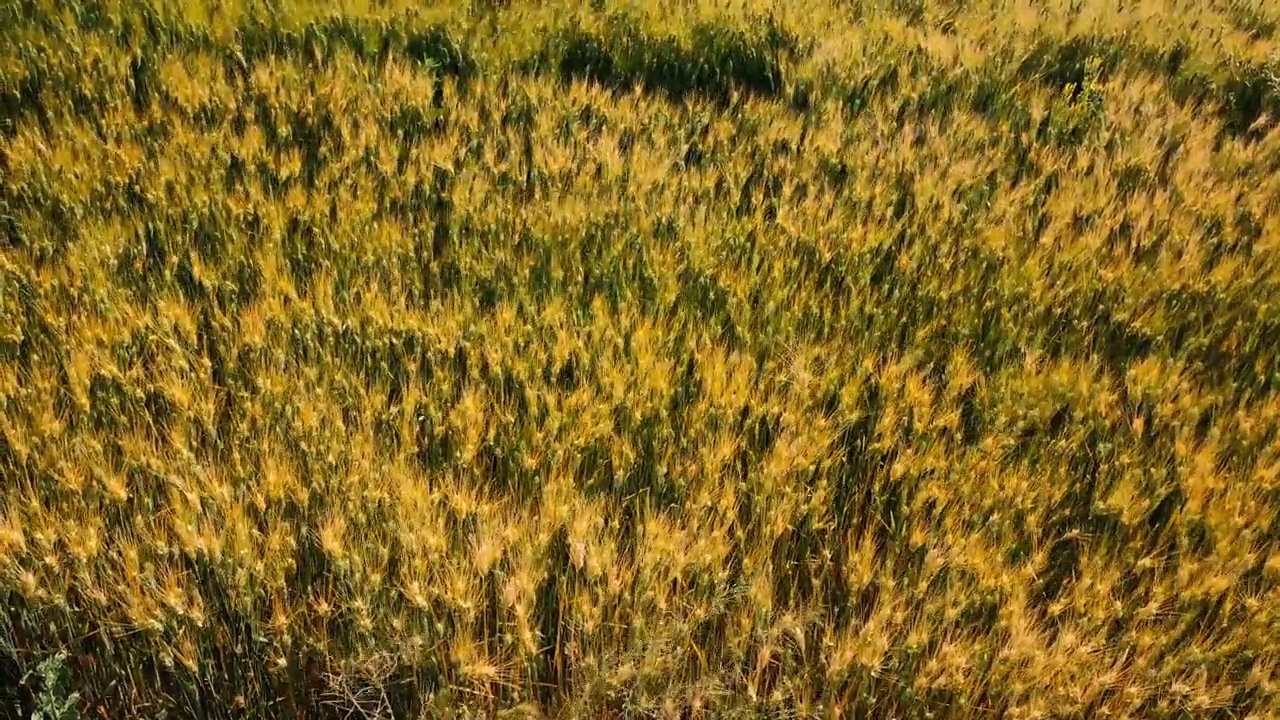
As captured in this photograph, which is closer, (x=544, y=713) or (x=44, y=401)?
(x=544, y=713)

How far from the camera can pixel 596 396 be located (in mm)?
2096

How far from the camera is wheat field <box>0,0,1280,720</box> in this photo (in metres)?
1.71

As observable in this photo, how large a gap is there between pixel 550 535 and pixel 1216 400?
1751mm

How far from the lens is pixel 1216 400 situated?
7.48ft

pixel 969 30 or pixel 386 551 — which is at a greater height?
pixel 969 30

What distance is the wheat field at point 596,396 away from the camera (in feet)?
5.61

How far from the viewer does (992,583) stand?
70.0 inches

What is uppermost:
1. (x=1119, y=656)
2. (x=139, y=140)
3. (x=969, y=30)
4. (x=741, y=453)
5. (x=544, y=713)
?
(x=969, y=30)

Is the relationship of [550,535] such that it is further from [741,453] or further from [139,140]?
[139,140]

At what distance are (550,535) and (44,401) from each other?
1.13 metres

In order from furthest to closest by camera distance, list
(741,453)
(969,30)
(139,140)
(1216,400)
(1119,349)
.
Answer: (969,30) → (139,140) → (1119,349) → (1216,400) → (741,453)

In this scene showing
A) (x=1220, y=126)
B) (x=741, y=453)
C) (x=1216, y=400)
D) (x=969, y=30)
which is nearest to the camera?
(x=741, y=453)

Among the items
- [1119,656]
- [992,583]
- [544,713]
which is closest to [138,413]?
[544,713]

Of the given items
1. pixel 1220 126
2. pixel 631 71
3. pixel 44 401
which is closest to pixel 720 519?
pixel 44 401
